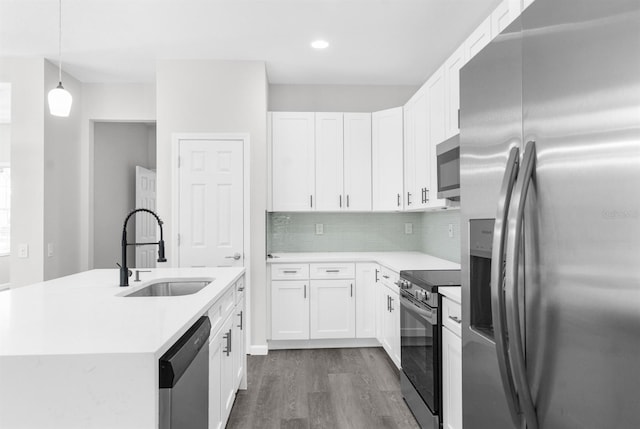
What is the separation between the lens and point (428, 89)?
3.10 metres

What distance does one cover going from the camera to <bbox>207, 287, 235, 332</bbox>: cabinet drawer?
1922mm

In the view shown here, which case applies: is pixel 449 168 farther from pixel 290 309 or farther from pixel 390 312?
pixel 290 309

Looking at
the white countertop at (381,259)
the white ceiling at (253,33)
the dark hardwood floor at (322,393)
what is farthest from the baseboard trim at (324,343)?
the white ceiling at (253,33)

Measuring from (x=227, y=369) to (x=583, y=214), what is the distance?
206 cm

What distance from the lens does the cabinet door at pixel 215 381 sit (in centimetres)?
188

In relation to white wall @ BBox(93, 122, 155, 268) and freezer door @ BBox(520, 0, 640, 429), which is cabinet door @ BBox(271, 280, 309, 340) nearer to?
white wall @ BBox(93, 122, 155, 268)

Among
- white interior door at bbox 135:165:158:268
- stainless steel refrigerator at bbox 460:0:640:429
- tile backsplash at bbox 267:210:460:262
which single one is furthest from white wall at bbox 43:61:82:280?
stainless steel refrigerator at bbox 460:0:640:429

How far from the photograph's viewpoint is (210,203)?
3.87 meters

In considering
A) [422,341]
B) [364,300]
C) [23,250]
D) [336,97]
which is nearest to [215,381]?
[422,341]

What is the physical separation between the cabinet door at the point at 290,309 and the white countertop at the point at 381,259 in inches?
9.0

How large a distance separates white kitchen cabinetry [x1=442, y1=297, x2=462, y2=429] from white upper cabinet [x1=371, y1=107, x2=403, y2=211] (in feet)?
6.22

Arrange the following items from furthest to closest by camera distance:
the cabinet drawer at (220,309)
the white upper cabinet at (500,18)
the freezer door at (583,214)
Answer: the cabinet drawer at (220,309), the white upper cabinet at (500,18), the freezer door at (583,214)

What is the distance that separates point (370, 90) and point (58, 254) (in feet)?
12.6

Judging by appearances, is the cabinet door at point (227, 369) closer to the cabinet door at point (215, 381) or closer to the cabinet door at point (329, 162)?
the cabinet door at point (215, 381)
